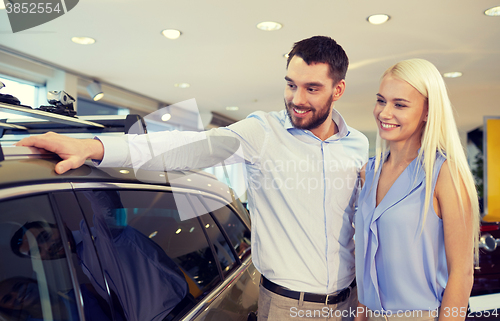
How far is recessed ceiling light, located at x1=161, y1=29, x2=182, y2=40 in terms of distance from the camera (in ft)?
13.2

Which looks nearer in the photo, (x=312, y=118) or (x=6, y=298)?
(x=6, y=298)

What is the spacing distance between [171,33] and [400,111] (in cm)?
341

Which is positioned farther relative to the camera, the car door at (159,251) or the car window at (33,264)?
the car door at (159,251)

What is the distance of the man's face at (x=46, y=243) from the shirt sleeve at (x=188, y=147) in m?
0.23

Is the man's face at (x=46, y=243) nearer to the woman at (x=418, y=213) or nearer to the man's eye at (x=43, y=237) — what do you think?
the man's eye at (x=43, y=237)

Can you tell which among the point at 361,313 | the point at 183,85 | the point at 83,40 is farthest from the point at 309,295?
the point at 183,85

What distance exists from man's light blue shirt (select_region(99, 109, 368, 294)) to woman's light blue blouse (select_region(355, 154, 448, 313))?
0.11 m

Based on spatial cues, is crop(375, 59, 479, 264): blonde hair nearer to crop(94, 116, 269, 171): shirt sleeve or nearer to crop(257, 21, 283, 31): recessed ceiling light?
crop(94, 116, 269, 171): shirt sleeve

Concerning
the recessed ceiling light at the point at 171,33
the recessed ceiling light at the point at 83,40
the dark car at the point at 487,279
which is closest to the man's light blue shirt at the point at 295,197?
the dark car at the point at 487,279

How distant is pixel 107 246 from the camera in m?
0.88

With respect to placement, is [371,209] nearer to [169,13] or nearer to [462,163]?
[462,163]

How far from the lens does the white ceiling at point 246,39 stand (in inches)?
136

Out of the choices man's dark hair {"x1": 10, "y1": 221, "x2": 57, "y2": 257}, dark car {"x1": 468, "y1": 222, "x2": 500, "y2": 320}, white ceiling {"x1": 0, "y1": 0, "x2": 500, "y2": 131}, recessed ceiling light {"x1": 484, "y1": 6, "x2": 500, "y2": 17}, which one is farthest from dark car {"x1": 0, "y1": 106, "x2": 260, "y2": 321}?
recessed ceiling light {"x1": 484, "y1": 6, "x2": 500, "y2": 17}

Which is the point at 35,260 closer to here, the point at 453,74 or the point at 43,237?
the point at 43,237
